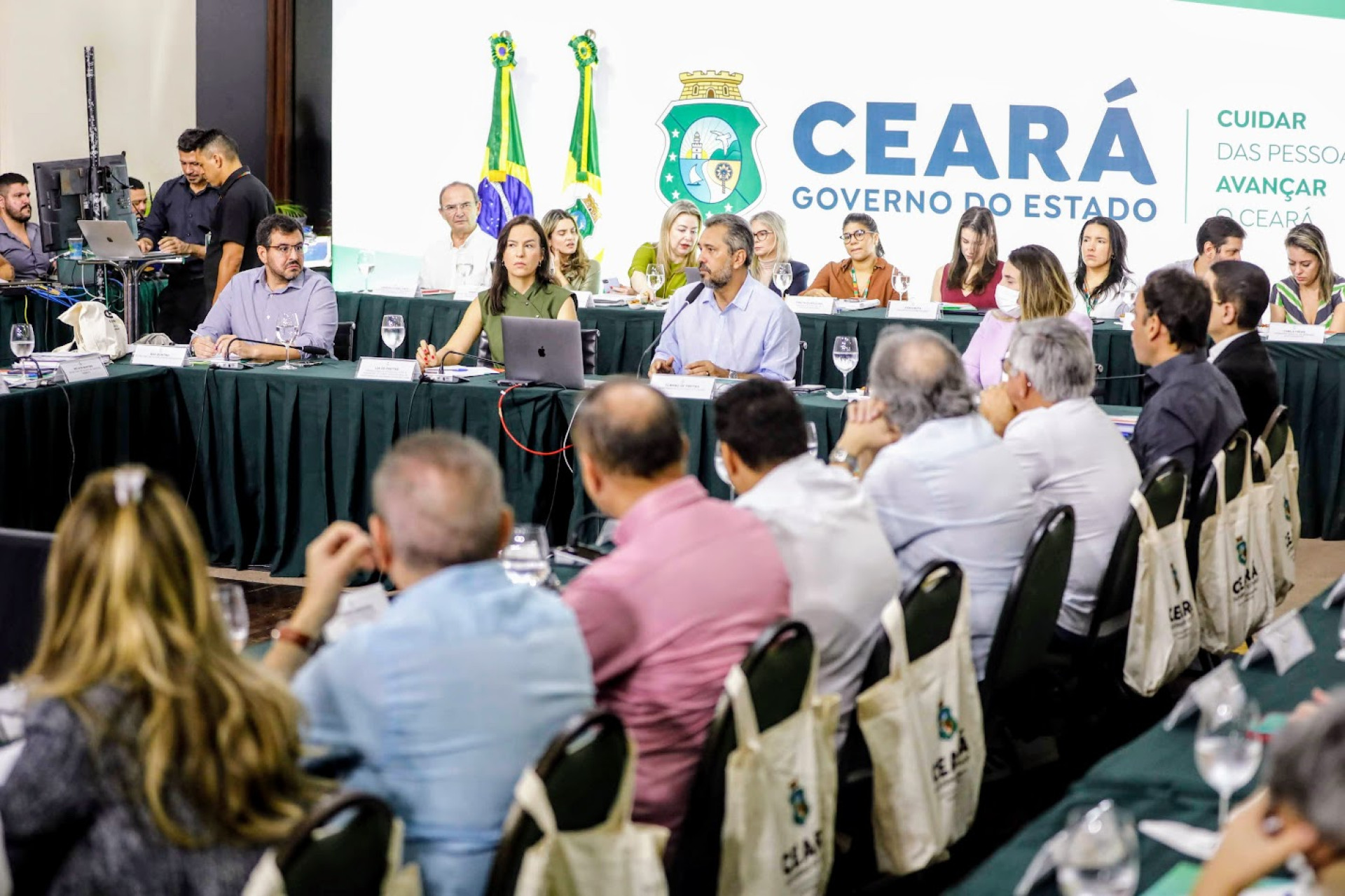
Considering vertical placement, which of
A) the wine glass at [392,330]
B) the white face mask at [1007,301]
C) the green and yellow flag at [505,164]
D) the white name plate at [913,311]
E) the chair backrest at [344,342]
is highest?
the green and yellow flag at [505,164]

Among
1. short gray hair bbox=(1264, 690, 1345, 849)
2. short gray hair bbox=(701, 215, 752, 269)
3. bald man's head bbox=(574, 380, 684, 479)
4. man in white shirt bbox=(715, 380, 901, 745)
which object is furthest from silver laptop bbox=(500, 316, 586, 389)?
short gray hair bbox=(1264, 690, 1345, 849)

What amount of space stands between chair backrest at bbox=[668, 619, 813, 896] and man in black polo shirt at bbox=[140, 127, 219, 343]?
610cm

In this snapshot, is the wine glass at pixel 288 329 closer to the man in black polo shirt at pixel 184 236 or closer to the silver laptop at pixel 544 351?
the silver laptop at pixel 544 351

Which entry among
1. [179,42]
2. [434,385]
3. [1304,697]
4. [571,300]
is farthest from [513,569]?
[179,42]

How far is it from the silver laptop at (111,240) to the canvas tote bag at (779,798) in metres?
4.95

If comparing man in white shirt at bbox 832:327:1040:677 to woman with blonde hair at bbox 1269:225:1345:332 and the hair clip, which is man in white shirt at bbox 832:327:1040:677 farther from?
woman with blonde hair at bbox 1269:225:1345:332

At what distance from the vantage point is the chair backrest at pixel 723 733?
1980mm

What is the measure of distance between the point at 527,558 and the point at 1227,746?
1.20 meters

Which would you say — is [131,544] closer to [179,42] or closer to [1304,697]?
[1304,697]

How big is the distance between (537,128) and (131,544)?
26.3 ft

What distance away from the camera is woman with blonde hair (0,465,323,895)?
1459mm

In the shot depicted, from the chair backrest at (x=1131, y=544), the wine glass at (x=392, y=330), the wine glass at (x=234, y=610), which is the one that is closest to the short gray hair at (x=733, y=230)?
the wine glass at (x=392, y=330)

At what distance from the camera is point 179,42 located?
10109mm

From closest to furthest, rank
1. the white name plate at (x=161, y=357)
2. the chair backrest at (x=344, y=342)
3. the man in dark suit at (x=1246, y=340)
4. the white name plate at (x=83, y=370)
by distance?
1. the man in dark suit at (x=1246, y=340)
2. the white name plate at (x=83, y=370)
3. the white name plate at (x=161, y=357)
4. the chair backrest at (x=344, y=342)
